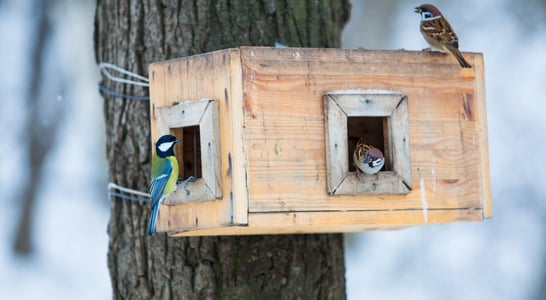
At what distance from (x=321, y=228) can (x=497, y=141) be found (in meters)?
5.20

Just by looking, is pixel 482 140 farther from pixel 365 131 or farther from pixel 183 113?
pixel 183 113

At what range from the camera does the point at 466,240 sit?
31.9ft

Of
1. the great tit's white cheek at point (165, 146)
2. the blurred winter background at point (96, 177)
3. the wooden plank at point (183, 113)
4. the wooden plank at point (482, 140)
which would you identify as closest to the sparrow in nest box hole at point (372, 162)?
the wooden plank at point (482, 140)

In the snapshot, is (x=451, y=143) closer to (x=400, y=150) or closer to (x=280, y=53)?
(x=400, y=150)

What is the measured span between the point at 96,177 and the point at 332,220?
18.7ft

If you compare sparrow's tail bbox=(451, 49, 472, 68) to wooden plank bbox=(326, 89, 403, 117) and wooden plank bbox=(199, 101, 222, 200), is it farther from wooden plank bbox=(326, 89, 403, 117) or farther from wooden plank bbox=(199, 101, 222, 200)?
wooden plank bbox=(199, 101, 222, 200)

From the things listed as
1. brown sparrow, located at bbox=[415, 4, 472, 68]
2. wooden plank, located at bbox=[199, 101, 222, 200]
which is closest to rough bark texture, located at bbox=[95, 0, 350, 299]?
brown sparrow, located at bbox=[415, 4, 472, 68]

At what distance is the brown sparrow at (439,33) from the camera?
183 inches

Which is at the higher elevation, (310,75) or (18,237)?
(310,75)

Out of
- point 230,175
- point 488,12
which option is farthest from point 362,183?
point 488,12

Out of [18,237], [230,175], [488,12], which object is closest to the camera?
[230,175]

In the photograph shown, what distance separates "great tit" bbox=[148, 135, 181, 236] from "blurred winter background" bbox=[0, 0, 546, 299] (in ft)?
15.1

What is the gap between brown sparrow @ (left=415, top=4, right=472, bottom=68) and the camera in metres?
4.66

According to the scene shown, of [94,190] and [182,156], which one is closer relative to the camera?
[182,156]
